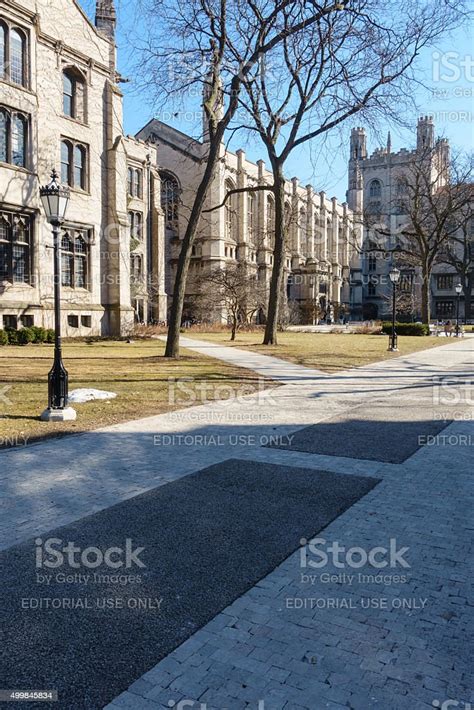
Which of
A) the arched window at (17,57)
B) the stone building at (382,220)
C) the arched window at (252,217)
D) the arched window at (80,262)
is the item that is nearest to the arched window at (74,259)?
the arched window at (80,262)

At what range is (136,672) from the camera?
2.88 meters

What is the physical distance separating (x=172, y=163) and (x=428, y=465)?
6171 centimetres

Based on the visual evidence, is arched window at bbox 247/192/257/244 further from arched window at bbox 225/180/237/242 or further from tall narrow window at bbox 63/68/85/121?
tall narrow window at bbox 63/68/85/121

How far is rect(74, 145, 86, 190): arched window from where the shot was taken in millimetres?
29778

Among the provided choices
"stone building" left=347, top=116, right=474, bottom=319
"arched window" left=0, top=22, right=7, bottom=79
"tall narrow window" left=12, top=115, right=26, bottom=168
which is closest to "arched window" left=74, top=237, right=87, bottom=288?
"tall narrow window" left=12, top=115, right=26, bottom=168

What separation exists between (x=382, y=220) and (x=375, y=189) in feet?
55.1

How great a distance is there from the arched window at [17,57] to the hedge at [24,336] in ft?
36.8

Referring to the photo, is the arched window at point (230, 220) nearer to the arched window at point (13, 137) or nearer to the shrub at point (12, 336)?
the arched window at point (13, 137)

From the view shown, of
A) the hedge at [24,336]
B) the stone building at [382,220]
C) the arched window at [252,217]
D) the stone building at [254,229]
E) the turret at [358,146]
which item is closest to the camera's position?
the hedge at [24,336]

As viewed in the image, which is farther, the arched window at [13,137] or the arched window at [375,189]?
the arched window at [375,189]

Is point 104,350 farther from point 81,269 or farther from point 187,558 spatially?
point 187,558

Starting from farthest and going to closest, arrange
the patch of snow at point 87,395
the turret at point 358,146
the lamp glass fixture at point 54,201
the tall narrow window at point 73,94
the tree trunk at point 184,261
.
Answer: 1. the turret at point 358,146
2. the tall narrow window at point 73,94
3. the tree trunk at point 184,261
4. the patch of snow at point 87,395
5. the lamp glass fixture at point 54,201

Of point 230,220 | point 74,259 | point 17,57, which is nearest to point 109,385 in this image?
point 74,259

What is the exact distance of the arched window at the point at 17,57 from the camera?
2539cm
